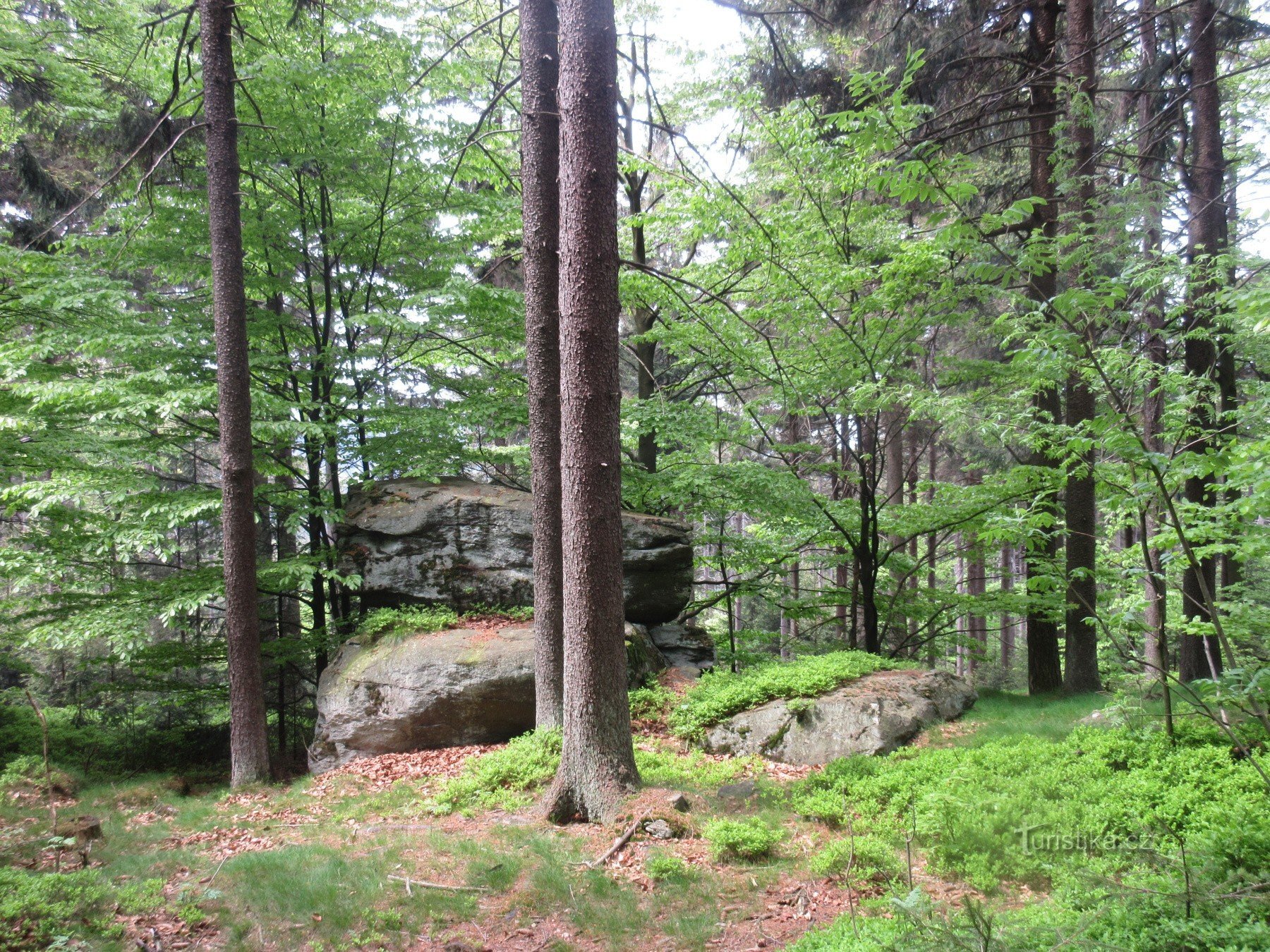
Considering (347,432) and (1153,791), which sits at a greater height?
(347,432)

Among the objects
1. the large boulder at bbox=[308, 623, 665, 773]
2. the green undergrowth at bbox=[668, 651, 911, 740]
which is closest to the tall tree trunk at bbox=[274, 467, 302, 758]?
the large boulder at bbox=[308, 623, 665, 773]

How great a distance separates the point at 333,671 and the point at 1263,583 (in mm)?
17662

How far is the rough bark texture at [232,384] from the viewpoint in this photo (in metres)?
8.06

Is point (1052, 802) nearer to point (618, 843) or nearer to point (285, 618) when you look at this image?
point (618, 843)

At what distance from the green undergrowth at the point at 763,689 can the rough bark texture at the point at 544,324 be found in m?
1.69

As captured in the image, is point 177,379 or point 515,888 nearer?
point 515,888

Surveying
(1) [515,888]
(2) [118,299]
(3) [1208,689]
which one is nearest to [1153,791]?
(3) [1208,689]

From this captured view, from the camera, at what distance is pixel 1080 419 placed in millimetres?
8328

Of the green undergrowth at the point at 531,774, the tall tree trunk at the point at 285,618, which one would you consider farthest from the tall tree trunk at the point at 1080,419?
the tall tree trunk at the point at 285,618

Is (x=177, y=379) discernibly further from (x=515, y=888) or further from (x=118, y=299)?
(x=515, y=888)

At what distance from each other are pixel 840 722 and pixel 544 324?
5254 mm

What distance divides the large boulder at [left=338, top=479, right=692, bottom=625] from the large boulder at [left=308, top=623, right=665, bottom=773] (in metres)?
1.28

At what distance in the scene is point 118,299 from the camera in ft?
28.0

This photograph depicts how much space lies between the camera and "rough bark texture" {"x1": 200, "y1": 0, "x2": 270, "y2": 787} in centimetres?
806
